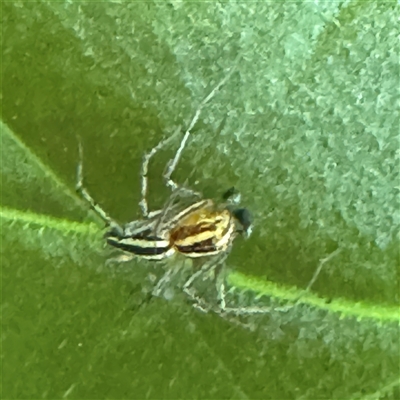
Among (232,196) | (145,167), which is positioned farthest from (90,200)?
(232,196)

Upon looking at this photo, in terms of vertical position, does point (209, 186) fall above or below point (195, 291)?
above

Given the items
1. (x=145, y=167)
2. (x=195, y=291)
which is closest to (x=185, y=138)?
(x=145, y=167)

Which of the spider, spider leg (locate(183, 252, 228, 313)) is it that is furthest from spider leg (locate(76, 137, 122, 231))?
spider leg (locate(183, 252, 228, 313))

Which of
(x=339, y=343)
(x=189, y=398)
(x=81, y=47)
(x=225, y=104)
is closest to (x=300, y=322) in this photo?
(x=339, y=343)

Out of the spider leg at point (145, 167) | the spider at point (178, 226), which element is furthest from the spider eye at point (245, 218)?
the spider leg at point (145, 167)

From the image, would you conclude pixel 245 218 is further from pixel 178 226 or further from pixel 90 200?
pixel 90 200

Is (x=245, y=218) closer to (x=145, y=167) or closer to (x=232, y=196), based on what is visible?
(x=232, y=196)

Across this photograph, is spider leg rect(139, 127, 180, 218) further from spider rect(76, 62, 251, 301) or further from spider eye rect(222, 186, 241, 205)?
spider eye rect(222, 186, 241, 205)

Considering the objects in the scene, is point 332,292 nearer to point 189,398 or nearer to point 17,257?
point 189,398
